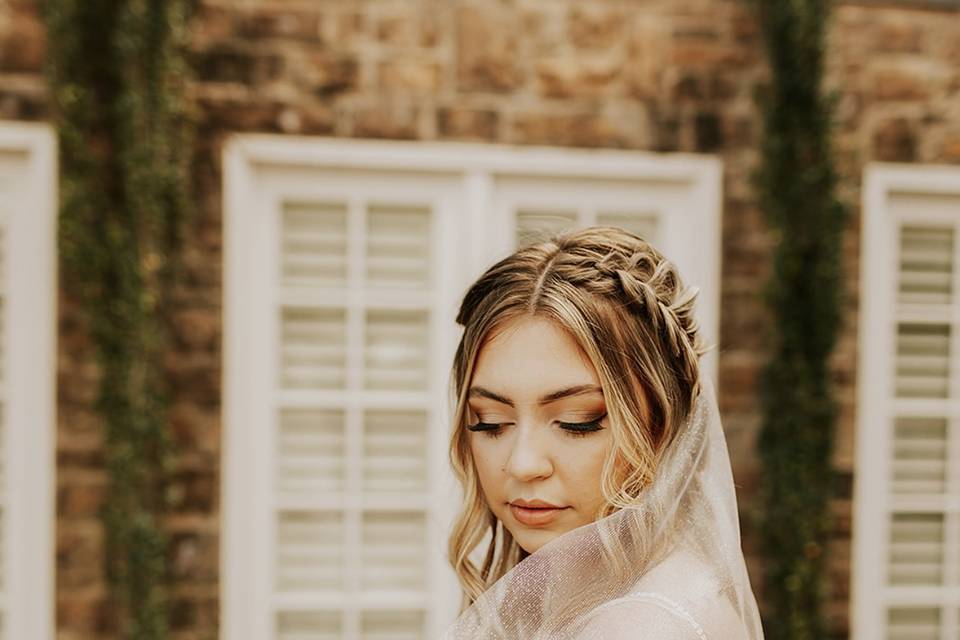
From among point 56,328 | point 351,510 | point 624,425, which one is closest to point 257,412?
point 351,510

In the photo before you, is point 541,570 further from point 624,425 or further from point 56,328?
point 56,328

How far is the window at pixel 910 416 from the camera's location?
3160 millimetres

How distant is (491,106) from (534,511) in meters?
2.17

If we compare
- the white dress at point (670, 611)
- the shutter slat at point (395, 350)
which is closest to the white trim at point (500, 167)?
the shutter slat at point (395, 350)

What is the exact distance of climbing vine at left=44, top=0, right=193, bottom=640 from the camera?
268 cm

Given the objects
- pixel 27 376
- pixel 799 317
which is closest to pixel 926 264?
pixel 799 317

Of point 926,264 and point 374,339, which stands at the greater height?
point 926,264

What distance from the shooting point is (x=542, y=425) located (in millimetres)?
1078

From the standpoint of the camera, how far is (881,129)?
3.15 metres

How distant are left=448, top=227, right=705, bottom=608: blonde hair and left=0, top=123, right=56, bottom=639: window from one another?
7.20 ft

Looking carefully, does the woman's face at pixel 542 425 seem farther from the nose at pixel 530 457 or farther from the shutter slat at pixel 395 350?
the shutter slat at pixel 395 350

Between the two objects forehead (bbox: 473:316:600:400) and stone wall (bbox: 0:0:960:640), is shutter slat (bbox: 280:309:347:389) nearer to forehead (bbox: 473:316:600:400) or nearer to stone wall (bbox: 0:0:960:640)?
stone wall (bbox: 0:0:960:640)

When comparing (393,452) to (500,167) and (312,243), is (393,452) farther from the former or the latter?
(500,167)

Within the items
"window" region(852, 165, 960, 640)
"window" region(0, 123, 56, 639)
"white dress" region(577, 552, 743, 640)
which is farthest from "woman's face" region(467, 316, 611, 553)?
"window" region(852, 165, 960, 640)
